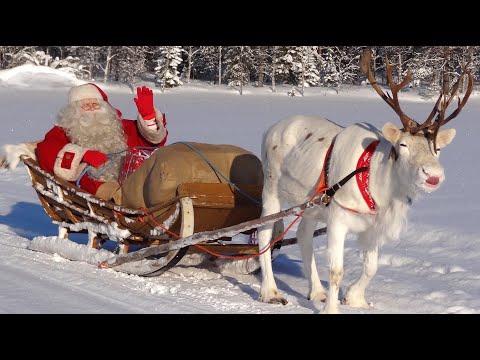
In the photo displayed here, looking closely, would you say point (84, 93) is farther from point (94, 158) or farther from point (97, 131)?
point (94, 158)

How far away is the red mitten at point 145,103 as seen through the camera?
8789mm

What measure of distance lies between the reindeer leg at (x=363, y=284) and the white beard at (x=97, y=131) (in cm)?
312

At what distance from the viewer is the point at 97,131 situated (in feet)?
29.2

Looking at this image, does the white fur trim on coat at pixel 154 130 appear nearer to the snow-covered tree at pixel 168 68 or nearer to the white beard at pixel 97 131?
the white beard at pixel 97 131

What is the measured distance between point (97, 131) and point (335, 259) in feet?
11.8

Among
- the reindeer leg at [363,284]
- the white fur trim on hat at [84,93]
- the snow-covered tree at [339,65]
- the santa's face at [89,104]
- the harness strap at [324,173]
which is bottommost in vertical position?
the reindeer leg at [363,284]

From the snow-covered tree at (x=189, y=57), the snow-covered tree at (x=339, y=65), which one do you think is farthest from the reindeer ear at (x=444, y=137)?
the snow-covered tree at (x=189, y=57)

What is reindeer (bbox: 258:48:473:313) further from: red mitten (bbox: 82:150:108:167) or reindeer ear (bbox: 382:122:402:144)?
red mitten (bbox: 82:150:108:167)

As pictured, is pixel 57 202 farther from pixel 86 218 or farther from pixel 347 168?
pixel 347 168

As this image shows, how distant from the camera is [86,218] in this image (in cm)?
852

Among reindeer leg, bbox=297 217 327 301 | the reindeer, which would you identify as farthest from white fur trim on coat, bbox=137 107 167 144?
reindeer leg, bbox=297 217 327 301

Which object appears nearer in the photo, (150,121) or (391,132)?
(391,132)

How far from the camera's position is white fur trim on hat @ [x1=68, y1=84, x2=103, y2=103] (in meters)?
9.13

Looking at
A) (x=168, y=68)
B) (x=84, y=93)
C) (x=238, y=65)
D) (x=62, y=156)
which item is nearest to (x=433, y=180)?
(x=62, y=156)
